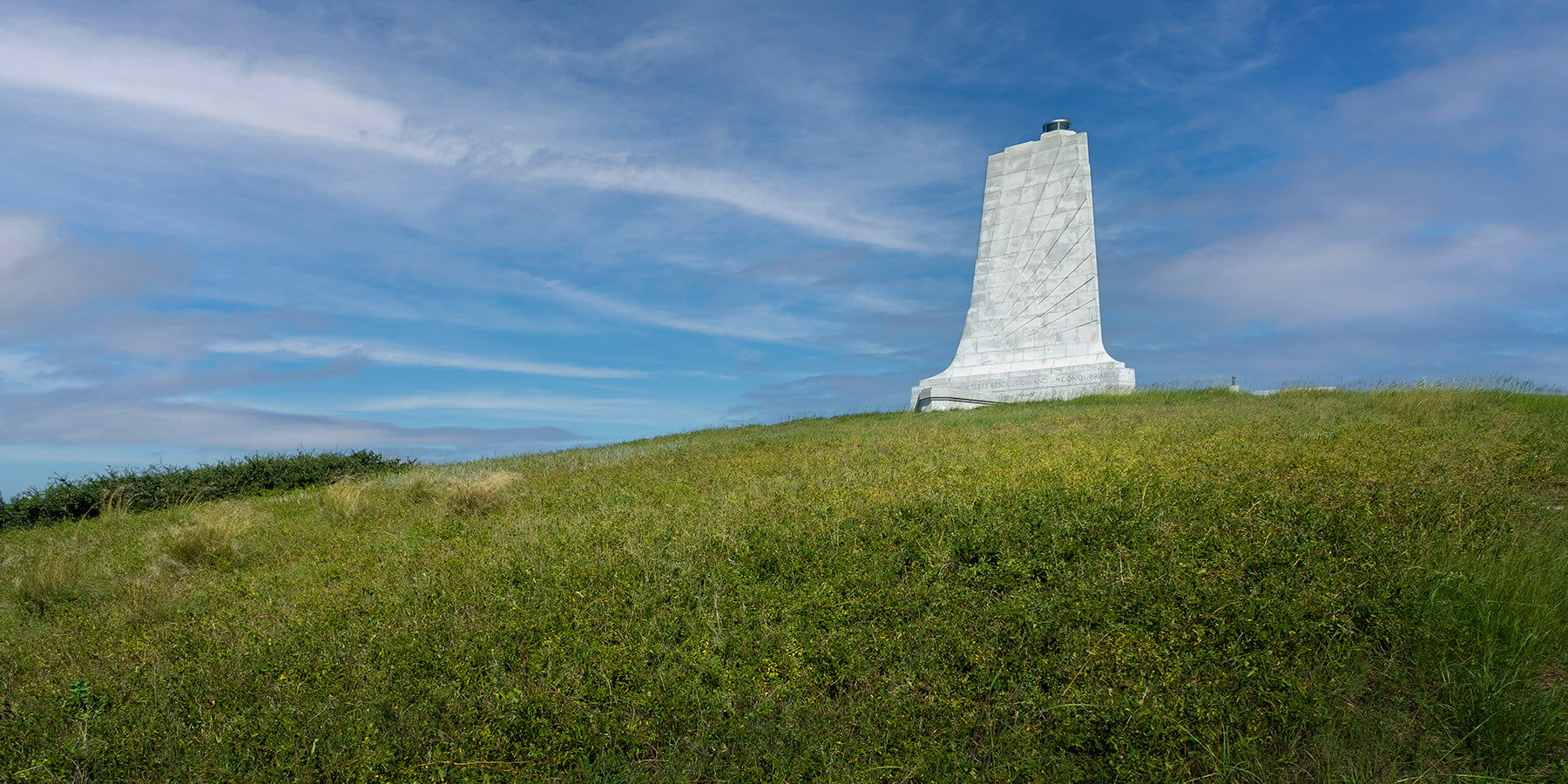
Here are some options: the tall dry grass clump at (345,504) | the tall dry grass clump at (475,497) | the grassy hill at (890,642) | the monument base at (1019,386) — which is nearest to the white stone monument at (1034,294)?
the monument base at (1019,386)

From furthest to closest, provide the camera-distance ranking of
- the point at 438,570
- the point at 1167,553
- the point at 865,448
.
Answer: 1. the point at 865,448
2. the point at 438,570
3. the point at 1167,553

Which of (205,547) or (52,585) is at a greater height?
(205,547)

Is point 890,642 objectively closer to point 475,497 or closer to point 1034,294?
point 475,497

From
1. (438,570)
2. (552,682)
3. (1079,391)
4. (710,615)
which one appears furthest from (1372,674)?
(1079,391)

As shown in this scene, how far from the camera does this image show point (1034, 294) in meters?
22.9

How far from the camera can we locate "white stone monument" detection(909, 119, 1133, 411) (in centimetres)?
2203

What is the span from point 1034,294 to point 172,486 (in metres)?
20.2

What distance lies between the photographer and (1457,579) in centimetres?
511

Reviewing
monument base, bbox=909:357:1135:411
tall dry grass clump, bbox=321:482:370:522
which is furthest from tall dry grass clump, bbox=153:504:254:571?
monument base, bbox=909:357:1135:411

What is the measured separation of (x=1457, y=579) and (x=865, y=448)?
7.35m

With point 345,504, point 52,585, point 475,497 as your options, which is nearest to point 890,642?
point 475,497

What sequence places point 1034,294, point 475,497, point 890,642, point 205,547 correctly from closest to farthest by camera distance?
point 890,642
point 205,547
point 475,497
point 1034,294

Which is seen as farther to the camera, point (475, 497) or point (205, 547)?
point (475, 497)

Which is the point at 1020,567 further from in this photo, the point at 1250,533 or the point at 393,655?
the point at 393,655
